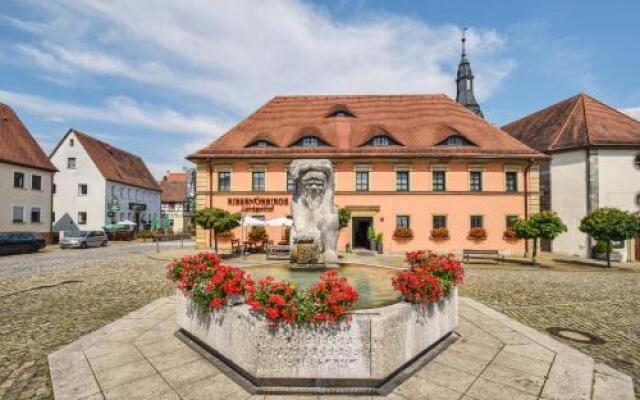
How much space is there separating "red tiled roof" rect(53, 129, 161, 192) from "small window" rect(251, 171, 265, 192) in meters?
21.2

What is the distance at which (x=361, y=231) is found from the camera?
77.5 ft

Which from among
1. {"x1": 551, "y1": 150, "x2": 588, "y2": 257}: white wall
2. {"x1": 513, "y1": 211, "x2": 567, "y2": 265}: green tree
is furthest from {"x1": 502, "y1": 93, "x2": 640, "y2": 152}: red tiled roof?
{"x1": 513, "y1": 211, "x2": 567, "y2": 265}: green tree

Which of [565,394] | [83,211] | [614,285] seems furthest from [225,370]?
[83,211]

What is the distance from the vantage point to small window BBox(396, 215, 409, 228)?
73.2 ft

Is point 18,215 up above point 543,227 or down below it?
above

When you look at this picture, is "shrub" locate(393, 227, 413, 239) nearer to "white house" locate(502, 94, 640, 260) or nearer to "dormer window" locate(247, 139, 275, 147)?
"dormer window" locate(247, 139, 275, 147)

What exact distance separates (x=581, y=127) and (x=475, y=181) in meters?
8.61

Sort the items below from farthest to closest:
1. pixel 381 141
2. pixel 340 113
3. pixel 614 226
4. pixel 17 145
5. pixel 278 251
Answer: pixel 17 145 < pixel 340 113 < pixel 381 141 < pixel 278 251 < pixel 614 226

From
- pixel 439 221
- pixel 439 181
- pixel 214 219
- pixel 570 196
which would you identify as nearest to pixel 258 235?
pixel 214 219

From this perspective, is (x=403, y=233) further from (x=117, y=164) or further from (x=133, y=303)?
(x=117, y=164)

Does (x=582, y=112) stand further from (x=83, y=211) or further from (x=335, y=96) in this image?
(x=83, y=211)

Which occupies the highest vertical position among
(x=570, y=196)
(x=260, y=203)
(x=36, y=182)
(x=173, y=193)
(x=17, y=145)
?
(x=17, y=145)

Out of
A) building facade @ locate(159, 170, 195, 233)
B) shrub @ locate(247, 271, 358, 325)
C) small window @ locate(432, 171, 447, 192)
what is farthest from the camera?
building facade @ locate(159, 170, 195, 233)

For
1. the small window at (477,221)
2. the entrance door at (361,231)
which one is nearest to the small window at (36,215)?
the entrance door at (361,231)
